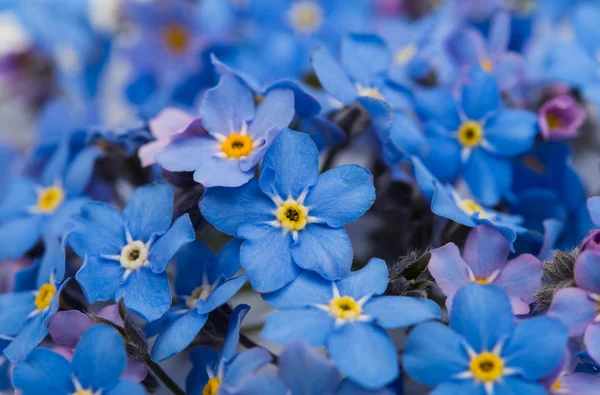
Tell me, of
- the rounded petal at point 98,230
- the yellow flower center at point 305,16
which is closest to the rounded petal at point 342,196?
the rounded petal at point 98,230

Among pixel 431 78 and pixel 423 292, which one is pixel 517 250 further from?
pixel 431 78

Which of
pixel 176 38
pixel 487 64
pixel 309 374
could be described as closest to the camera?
pixel 309 374

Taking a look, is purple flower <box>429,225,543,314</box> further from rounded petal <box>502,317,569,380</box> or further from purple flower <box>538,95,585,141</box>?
purple flower <box>538,95,585,141</box>

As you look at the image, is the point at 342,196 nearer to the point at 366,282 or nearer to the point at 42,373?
the point at 366,282

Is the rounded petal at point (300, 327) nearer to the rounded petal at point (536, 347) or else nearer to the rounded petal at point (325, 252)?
the rounded petal at point (325, 252)

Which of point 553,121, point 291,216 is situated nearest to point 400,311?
point 291,216

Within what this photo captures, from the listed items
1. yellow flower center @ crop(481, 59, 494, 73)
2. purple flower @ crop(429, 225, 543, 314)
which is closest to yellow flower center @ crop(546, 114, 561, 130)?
yellow flower center @ crop(481, 59, 494, 73)

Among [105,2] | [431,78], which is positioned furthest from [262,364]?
[105,2]
